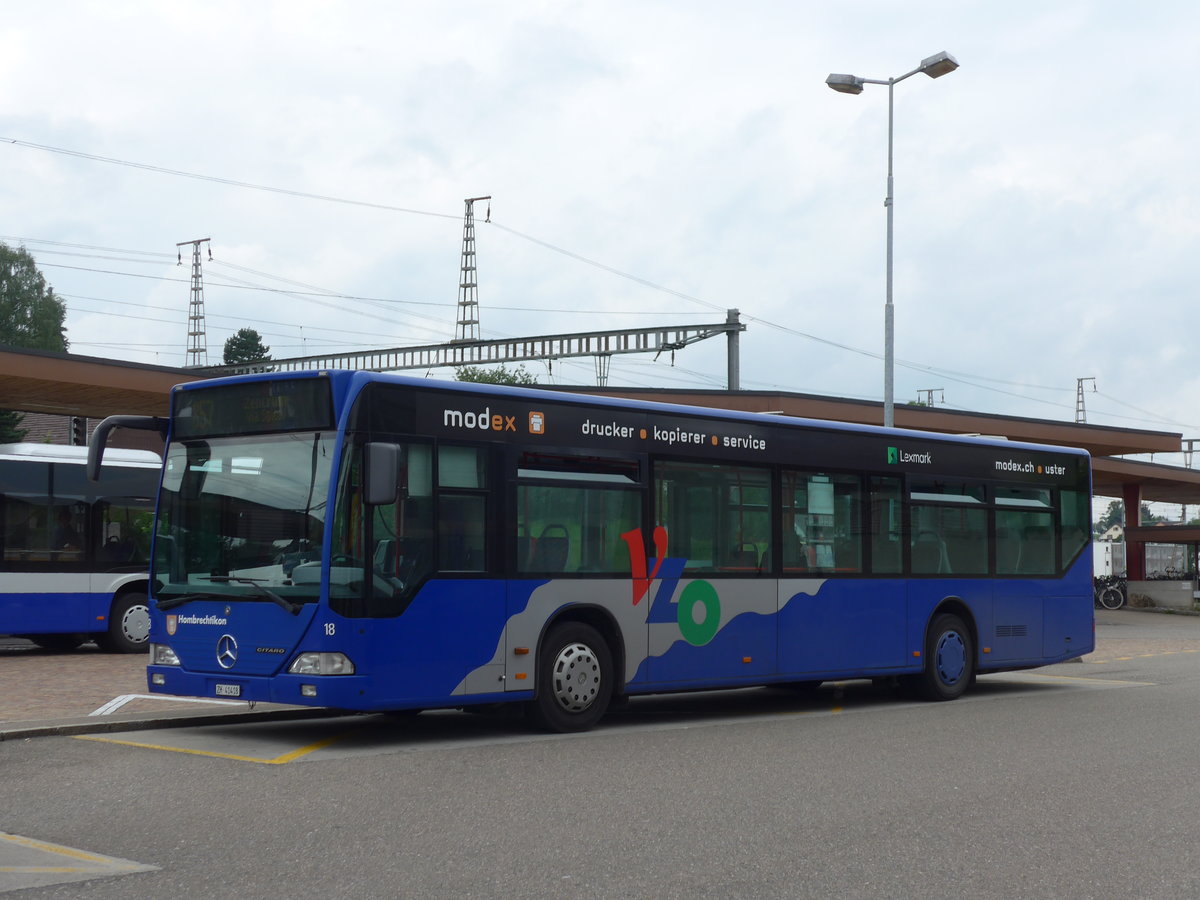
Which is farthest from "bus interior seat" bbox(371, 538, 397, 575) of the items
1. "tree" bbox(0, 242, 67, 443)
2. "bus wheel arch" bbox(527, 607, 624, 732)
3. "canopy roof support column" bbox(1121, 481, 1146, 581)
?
"tree" bbox(0, 242, 67, 443)

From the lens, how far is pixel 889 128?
82.9 ft

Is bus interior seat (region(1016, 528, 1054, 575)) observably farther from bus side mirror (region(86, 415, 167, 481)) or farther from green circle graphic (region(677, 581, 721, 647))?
bus side mirror (region(86, 415, 167, 481))

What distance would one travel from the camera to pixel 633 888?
256 inches

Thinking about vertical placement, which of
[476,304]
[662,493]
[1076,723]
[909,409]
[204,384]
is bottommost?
[1076,723]

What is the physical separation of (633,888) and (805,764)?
14.5 feet

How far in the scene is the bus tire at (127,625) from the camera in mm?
20906

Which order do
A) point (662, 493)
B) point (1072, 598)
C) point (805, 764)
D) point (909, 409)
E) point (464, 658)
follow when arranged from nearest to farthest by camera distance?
point (805, 764) < point (464, 658) < point (662, 493) < point (1072, 598) < point (909, 409)

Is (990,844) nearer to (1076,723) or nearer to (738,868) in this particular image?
(738,868)

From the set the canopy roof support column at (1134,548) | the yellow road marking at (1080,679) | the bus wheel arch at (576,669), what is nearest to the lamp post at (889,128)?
the yellow road marking at (1080,679)

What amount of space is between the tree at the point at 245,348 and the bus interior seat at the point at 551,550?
106 m

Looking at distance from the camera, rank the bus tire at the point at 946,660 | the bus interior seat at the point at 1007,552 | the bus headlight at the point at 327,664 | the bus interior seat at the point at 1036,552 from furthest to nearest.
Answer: the bus interior seat at the point at 1036,552
the bus interior seat at the point at 1007,552
the bus tire at the point at 946,660
the bus headlight at the point at 327,664

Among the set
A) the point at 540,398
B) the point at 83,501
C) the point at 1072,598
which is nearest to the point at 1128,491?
the point at 1072,598

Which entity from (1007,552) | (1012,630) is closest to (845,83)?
(1007,552)

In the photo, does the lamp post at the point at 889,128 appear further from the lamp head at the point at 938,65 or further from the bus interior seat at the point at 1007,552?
the bus interior seat at the point at 1007,552
